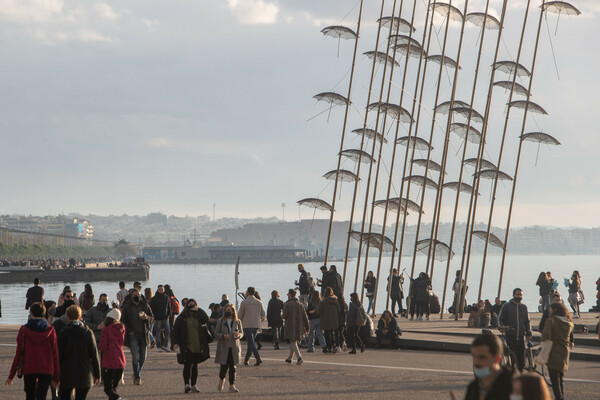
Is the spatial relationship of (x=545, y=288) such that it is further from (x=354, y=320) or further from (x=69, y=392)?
(x=69, y=392)

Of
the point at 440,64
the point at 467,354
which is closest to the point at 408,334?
the point at 467,354

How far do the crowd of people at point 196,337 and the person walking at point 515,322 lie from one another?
17mm

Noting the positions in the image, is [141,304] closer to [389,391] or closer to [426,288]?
[389,391]

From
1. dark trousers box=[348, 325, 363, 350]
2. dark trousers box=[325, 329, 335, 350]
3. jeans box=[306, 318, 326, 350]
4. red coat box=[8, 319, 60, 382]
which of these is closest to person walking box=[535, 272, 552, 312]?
dark trousers box=[348, 325, 363, 350]

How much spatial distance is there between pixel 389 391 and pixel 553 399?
2.51 m

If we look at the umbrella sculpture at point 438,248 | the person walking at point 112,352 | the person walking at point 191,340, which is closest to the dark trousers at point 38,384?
the person walking at point 112,352

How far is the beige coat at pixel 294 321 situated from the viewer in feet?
59.3

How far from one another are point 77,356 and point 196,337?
3743 mm

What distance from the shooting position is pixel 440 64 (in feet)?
120

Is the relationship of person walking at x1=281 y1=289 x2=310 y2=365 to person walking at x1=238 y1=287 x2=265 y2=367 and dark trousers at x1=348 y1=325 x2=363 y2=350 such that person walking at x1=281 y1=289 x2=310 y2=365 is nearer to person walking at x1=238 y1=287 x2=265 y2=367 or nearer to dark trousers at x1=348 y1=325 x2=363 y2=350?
person walking at x1=238 y1=287 x2=265 y2=367

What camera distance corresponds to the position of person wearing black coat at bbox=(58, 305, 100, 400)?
397 inches

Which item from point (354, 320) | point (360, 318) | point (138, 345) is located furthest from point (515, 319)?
point (138, 345)

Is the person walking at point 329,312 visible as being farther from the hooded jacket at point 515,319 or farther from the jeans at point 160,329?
the hooded jacket at point 515,319

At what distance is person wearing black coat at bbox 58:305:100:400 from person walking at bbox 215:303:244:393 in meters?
3.73
